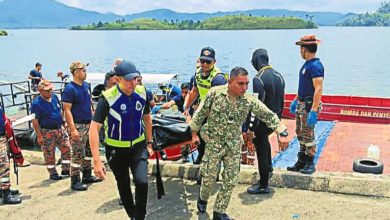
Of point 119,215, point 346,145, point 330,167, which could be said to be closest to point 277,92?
point 119,215

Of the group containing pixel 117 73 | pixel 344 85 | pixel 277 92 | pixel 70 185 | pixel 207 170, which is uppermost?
pixel 117 73

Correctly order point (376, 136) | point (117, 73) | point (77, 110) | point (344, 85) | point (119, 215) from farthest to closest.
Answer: point (344, 85) < point (376, 136) < point (77, 110) < point (119, 215) < point (117, 73)

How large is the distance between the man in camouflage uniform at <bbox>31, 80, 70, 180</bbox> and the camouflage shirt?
2637mm

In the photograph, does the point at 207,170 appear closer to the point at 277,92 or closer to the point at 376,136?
the point at 277,92

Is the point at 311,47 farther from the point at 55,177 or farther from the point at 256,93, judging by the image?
the point at 55,177

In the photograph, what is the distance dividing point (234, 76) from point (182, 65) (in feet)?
181

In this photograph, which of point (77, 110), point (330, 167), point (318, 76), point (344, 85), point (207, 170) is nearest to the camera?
point (207, 170)

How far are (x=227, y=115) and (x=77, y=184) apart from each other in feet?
8.24

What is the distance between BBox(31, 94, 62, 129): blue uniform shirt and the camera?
6.05 meters

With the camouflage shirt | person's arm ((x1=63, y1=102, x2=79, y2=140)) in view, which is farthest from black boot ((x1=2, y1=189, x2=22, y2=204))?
the camouflage shirt

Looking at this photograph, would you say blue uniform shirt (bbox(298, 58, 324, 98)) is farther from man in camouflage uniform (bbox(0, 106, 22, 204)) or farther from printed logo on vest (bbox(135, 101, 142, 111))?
man in camouflage uniform (bbox(0, 106, 22, 204))

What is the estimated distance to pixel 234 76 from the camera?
13.7 feet

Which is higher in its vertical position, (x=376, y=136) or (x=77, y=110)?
(x=77, y=110)

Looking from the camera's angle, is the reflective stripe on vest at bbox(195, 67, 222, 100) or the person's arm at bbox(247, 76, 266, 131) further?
the reflective stripe on vest at bbox(195, 67, 222, 100)
